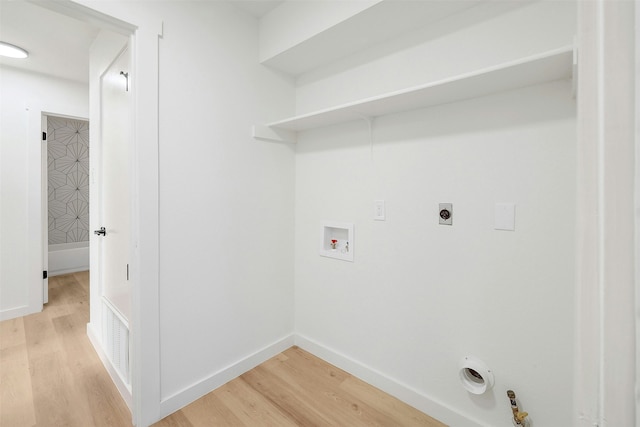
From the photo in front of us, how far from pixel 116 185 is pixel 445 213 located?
2.05m

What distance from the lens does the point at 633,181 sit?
13.6 inches

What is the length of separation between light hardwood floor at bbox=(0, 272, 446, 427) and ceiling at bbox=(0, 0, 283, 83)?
233 centimetres

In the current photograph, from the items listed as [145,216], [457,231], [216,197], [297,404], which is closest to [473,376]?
[457,231]

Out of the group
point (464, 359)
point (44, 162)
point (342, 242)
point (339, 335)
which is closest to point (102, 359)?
point (339, 335)

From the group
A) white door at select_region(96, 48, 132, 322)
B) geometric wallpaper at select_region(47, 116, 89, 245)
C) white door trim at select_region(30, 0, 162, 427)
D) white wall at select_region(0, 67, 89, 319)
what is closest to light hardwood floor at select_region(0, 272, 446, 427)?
white door trim at select_region(30, 0, 162, 427)

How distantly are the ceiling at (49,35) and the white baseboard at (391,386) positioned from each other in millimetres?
2439

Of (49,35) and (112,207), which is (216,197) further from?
(49,35)

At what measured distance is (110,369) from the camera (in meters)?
1.91

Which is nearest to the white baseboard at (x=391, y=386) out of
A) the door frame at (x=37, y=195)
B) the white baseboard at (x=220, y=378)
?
the white baseboard at (x=220, y=378)

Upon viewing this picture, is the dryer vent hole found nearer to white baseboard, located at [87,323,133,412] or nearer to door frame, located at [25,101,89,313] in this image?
white baseboard, located at [87,323,133,412]

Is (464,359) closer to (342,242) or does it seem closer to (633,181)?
(342,242)

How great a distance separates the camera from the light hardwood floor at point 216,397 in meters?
1.55

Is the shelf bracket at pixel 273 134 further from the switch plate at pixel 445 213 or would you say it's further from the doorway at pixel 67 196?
the doorway at pixel 67 196

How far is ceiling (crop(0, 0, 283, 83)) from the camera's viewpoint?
6.18ft
